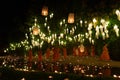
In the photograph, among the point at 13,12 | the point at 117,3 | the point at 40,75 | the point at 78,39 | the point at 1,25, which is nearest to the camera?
the point at 40,75

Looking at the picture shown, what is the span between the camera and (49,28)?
24.7 metres

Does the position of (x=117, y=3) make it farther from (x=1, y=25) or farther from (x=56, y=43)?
(x=1, y=25)

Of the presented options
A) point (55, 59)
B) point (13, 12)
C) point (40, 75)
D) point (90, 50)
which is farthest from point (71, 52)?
point (40, 75)

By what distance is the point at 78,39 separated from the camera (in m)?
23.1

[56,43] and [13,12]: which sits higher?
[13,12]

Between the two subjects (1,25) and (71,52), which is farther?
(1,25)

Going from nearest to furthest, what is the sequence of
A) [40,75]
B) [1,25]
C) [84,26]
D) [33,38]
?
[40,75] < [84,26] < [33,38] < [1,25]

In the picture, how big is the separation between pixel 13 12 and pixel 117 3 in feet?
69.9

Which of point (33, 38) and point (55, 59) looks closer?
point (55, 59)

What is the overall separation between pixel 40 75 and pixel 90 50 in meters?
20.0

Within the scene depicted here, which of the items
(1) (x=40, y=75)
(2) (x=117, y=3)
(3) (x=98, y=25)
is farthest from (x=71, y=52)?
(1) (x=40, y=75)

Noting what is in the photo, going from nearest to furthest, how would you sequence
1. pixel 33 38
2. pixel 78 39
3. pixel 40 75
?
pixel 40 75 < pixel 78 39 < pixel 33 38

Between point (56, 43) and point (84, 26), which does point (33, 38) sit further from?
point (84, 26)

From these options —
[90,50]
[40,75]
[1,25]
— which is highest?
[1,25]
